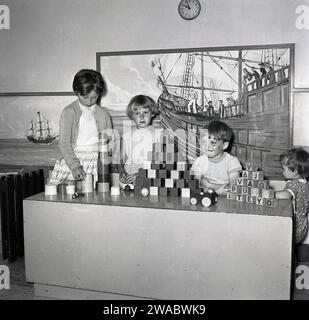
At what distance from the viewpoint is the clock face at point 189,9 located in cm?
347

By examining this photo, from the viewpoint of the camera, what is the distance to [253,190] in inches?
92.1

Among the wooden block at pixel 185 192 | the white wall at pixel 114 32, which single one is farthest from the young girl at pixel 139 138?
the white wall at pixel 114 32

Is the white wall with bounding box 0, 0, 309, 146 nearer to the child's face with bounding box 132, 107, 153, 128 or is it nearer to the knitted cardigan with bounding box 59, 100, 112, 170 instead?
the child's face with bounding box 132, 107, 153, 128

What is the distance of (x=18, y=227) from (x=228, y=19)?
8.46ft

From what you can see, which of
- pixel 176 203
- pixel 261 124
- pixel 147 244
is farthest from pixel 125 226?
pixel 261 124

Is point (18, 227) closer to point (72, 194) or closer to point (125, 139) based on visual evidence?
point (72, 194)

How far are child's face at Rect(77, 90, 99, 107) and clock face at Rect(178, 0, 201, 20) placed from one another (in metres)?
1.15

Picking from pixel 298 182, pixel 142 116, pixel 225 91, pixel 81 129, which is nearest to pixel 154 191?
pixel 142 116

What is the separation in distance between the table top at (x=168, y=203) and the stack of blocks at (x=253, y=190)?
35 mm

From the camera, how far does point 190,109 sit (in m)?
3.57

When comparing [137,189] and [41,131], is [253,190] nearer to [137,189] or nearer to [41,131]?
[137,189]

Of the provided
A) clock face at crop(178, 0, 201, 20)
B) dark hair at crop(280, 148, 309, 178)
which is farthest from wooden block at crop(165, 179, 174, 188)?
clock face at crop(178, 0, 201, 20)

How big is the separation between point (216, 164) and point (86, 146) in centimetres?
106
